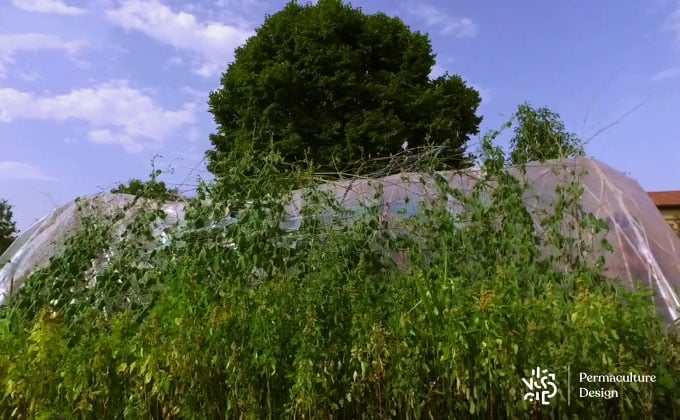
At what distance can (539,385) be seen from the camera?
83.4 inches

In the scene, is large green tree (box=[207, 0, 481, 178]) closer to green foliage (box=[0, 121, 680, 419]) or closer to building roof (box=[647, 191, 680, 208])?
green foliage (box=[0, 121, 680, 419])

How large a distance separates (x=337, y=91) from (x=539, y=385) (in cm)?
1122

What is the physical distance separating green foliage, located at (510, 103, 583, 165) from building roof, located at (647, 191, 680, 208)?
1876 cm

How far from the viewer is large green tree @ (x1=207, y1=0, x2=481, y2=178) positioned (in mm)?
12359

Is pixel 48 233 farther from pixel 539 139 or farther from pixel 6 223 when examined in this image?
pixel 6 223

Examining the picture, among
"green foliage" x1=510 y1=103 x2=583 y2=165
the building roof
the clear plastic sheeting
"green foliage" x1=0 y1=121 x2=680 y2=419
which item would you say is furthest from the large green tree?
the building roof

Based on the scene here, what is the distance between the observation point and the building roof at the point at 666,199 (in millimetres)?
22145

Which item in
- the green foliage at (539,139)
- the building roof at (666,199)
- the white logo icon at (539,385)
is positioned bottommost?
the white logo icon at (539,385)

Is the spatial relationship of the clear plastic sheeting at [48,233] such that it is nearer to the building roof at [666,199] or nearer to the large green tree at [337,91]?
the large green tree at [337,91]

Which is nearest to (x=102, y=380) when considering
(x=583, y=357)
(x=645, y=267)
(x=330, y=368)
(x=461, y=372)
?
(x=330, y=368)

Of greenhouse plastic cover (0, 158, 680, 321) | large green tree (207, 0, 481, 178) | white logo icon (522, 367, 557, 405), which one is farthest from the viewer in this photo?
large green tree (207, 0, 481, 178)

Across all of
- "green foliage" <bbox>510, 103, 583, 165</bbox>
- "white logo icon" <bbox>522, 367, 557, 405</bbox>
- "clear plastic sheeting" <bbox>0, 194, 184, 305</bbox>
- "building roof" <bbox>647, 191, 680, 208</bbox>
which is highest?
"building roof" <bbox>647, 191, 680, 208</bbox>

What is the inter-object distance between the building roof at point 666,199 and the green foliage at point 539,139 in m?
18.8

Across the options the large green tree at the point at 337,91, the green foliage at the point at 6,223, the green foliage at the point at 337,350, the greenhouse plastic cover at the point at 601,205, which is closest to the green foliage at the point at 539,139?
the greenhouse plastic cover at the point at 601,205
